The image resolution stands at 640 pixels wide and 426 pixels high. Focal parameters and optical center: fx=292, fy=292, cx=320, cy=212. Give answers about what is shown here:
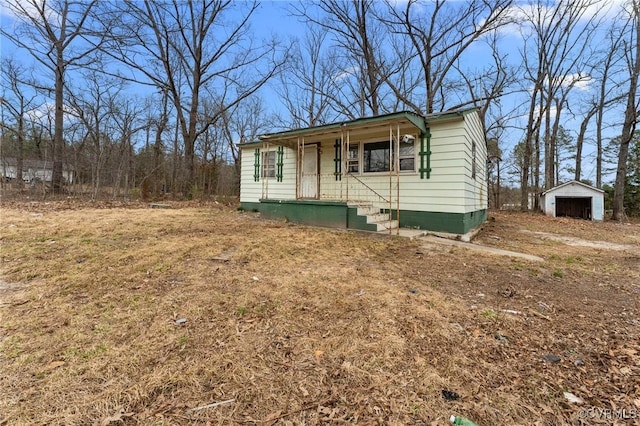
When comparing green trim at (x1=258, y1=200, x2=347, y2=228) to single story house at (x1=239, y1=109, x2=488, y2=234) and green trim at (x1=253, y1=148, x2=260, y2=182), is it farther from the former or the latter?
green trim at (x1=253, y1=148, x2=260, y2=182)

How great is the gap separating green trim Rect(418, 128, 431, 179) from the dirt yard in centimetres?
345

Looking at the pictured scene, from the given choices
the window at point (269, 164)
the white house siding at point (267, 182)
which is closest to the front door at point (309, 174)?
the white house siding at point (267, 182)

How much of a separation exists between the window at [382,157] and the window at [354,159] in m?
0.22

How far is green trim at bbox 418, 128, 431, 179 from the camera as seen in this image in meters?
7.48

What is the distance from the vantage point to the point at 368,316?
8.64ft

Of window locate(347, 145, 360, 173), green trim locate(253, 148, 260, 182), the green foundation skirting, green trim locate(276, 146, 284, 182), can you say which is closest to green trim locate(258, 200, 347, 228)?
the green foundation skirting

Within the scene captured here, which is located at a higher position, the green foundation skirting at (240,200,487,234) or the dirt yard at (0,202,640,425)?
the green foundation skirting at (240,200,487,234)

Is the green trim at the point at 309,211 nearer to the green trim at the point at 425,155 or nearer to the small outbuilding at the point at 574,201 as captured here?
the green trim at the point at 425,155

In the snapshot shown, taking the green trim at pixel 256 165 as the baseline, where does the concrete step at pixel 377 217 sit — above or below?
below

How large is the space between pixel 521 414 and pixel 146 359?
2.25m

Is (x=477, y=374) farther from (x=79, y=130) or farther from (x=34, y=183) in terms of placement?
(x=79, y=130)

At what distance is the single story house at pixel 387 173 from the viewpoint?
714cm

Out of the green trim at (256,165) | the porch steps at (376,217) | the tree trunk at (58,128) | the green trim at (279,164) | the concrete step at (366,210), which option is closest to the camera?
the porch steps at (376,217)

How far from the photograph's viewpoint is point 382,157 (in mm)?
8383
